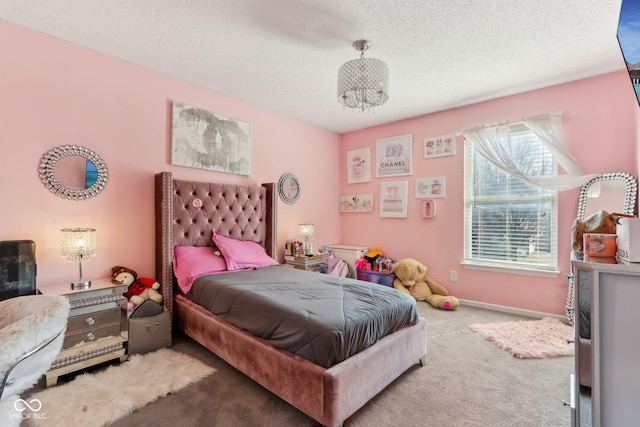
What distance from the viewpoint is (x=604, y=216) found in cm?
142

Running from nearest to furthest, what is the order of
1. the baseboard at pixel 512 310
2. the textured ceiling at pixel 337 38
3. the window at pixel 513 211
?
the textured ceiling at pixel 337 38, the baseboard at pixel 512 310, the window at pixel 513 211

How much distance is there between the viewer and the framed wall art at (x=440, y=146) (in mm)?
3772

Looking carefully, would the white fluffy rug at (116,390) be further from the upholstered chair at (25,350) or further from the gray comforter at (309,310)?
the upholstered chair at (25,350)

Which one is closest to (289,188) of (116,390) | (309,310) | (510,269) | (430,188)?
(430,188)

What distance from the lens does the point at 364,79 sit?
7.13ft

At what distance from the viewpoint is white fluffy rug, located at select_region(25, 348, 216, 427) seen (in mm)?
1606

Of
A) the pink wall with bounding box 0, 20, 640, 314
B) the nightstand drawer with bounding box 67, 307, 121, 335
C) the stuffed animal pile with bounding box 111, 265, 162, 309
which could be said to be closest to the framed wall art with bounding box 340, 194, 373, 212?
the pink wall with bounding box 0, 20, 640, 314

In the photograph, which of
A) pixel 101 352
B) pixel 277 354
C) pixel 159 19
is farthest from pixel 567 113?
pixel 101 352

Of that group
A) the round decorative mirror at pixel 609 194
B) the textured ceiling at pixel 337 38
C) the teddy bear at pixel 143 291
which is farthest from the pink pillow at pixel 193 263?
the round decorative mirror at pixel 609 194

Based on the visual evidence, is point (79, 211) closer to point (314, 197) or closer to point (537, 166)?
point (314, 197)

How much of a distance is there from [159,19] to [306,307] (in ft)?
7.64

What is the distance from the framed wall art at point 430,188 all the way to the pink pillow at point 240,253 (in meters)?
2.30

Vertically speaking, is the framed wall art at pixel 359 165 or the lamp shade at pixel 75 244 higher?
the framed wall art at pixel 359 165

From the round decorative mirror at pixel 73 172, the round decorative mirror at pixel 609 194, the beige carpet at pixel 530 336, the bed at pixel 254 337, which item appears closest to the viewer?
the bed at pixel 254 337
